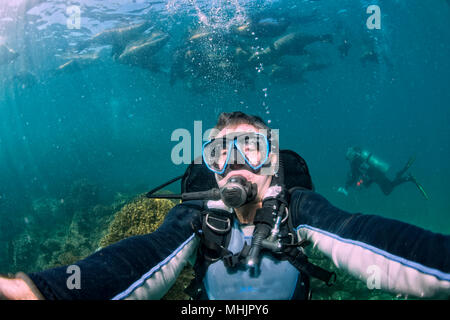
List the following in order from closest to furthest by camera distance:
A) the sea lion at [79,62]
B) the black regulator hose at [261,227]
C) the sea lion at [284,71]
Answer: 1. the black regulator hose at [261,227]
2. the sea lion at [284,71]
3. the sea lion at [79,62]

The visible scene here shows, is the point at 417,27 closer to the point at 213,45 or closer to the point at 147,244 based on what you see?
the point at 213,45

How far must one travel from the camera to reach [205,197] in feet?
7.86

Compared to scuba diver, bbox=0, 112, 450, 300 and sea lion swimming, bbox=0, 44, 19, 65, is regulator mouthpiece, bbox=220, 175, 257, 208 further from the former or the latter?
sea lion swimming, bbox=0, 44, 19, 65

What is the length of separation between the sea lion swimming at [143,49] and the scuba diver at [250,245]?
2275 cm

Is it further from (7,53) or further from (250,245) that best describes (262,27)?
(7,53)

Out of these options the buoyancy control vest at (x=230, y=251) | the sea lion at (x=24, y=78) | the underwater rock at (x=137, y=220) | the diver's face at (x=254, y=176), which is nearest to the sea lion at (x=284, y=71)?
the underwater rock at (x=137, y=220)

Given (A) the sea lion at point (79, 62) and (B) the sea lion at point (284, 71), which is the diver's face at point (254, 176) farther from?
(A) the sea lion at point (79, 62)

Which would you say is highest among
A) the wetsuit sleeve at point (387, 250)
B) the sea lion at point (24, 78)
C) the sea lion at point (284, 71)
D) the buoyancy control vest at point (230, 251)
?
the sea lion at point (24, 78)

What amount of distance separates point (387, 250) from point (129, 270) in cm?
160

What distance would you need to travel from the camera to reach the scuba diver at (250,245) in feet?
4.03

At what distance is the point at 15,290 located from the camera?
1014 millimetres

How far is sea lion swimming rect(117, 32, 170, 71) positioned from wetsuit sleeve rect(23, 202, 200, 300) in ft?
78.9
